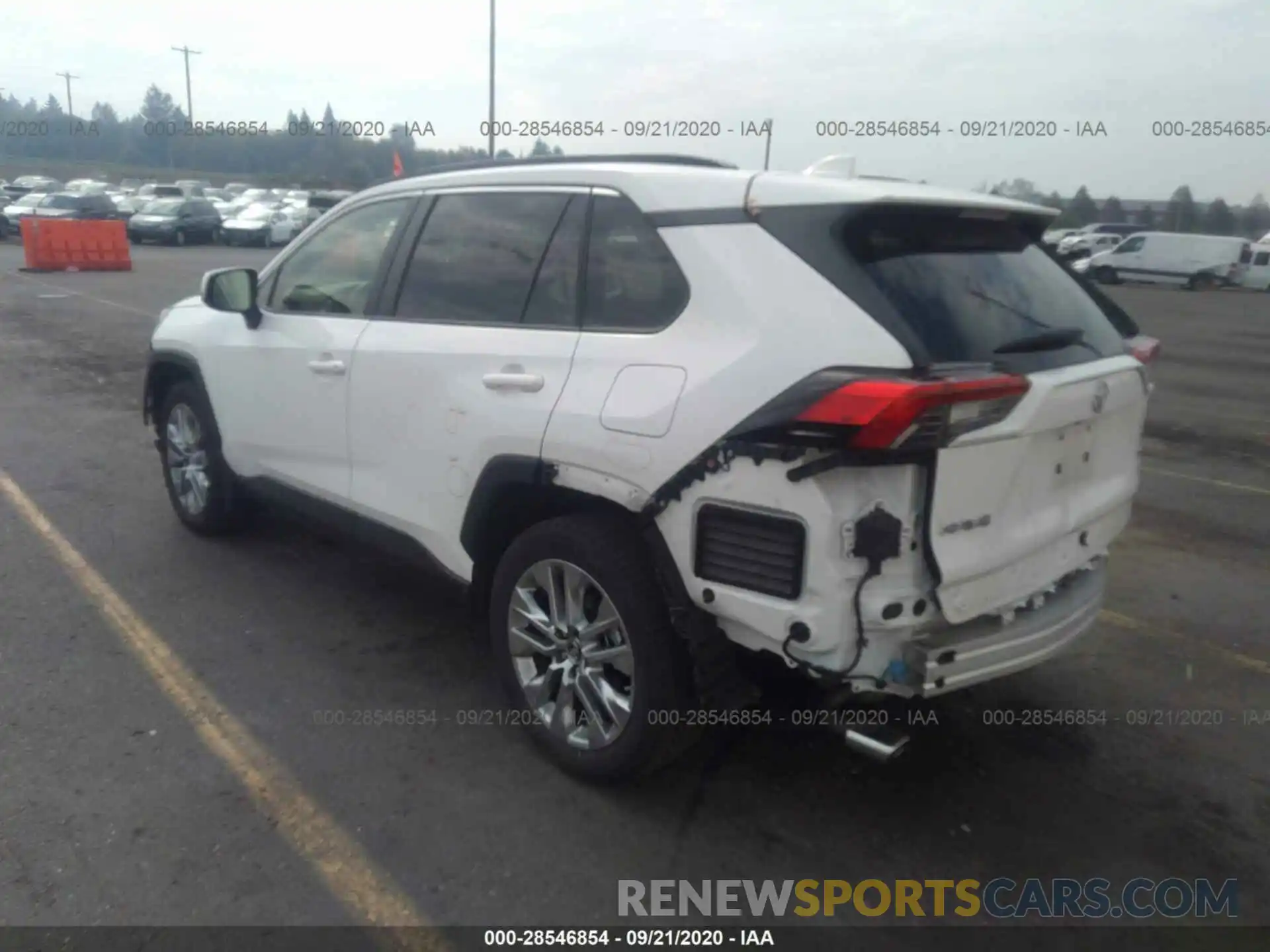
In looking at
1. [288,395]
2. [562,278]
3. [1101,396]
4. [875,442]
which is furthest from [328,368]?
[1101,396]

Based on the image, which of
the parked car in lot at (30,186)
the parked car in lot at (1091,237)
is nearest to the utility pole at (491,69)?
the parked car in lot at (1091,237)

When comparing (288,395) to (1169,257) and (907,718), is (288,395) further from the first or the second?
(1169,257)

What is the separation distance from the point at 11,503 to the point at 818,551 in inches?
214

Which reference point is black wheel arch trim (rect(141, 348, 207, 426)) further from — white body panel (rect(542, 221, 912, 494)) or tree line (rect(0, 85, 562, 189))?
tree line (rect(0, 85, 562, 189))

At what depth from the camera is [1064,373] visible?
9.87 feet

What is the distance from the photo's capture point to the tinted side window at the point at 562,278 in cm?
343

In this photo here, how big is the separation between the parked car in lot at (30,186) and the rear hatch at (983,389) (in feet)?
154

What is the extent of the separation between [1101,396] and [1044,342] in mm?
243

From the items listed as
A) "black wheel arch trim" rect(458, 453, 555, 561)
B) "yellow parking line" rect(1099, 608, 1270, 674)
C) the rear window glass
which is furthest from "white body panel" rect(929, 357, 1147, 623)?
"yellow parking line" rect(1099, 608, 1270, 674)

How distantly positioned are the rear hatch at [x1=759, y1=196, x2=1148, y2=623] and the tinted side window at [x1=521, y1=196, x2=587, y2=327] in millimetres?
759

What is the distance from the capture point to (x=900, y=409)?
8.27 feet

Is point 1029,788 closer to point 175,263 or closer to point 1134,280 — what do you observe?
point 175,263

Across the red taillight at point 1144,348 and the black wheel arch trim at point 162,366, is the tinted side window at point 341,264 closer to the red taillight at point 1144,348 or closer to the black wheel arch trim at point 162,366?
the black wheel arch trim at point 162,366

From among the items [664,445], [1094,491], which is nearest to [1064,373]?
[1094,491]
